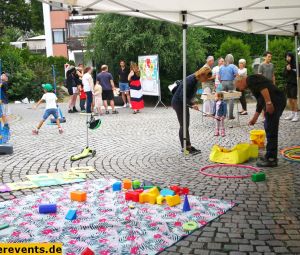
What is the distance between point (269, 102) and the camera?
759cm

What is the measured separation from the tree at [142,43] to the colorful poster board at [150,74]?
126 centimetres

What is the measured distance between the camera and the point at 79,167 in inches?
321

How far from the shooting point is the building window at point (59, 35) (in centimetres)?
5028

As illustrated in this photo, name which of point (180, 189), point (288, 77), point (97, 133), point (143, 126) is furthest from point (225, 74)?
point (180, 189)

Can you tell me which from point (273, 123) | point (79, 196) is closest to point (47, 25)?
point (273, 123)

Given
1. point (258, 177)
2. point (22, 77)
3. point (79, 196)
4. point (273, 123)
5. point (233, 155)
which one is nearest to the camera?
point (79, 196)

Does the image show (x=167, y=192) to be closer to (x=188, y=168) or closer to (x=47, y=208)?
(x=47, y=208)

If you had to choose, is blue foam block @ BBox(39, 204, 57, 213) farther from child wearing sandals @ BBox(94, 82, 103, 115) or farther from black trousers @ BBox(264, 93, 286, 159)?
child wearing sandals @ BBox(94, 82, 103, 115)

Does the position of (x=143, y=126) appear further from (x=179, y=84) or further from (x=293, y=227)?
(x=293, y=227)

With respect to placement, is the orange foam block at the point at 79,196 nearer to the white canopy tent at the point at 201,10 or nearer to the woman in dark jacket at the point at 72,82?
the white canopy tent at the point at 201,10

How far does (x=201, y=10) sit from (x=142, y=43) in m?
11.8

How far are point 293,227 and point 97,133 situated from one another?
8213 millimetres

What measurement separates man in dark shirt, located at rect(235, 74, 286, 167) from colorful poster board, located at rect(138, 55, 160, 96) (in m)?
10.8

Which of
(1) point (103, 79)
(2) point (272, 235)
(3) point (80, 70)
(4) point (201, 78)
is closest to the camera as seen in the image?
(2) point (272, 235)
